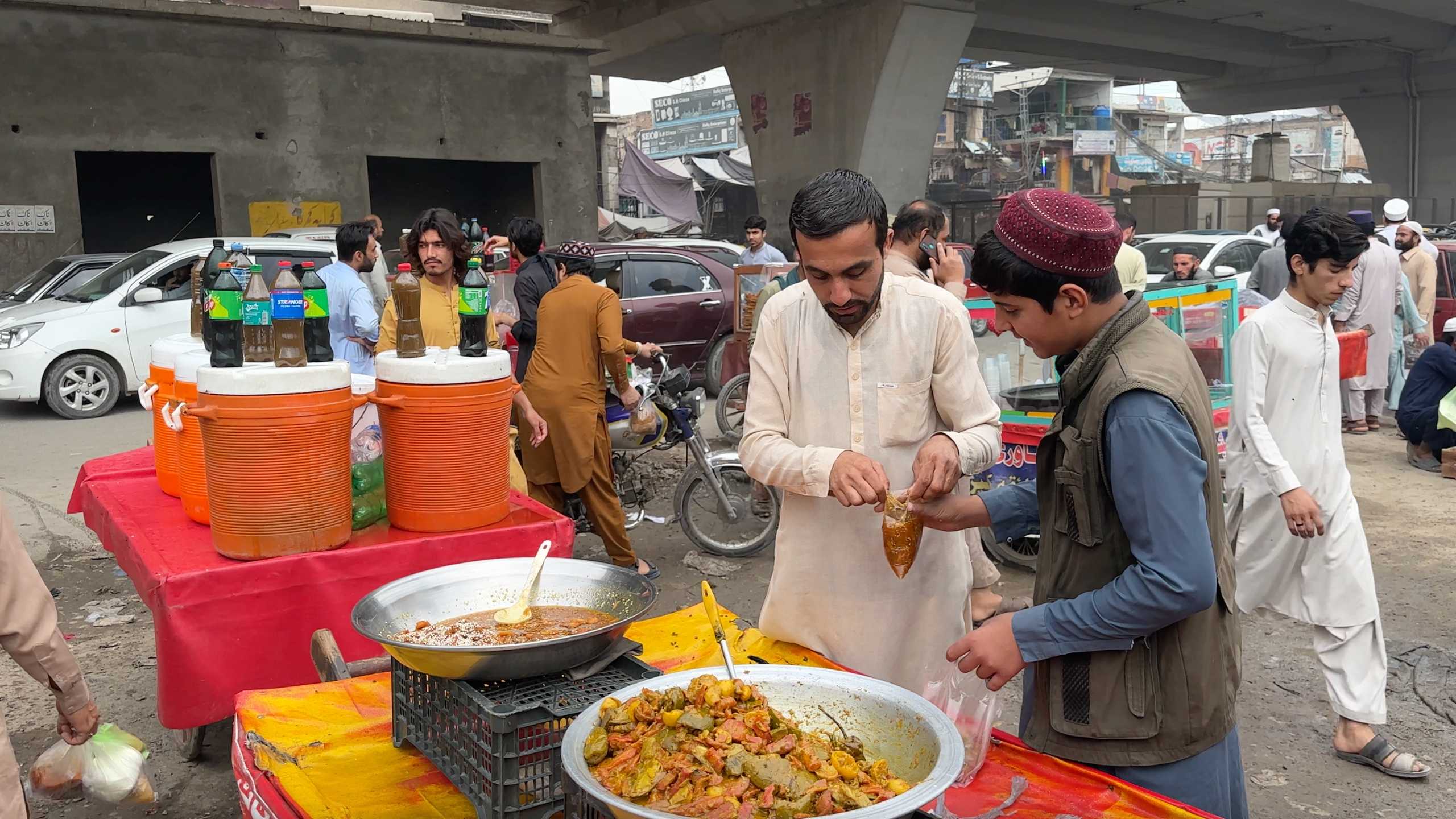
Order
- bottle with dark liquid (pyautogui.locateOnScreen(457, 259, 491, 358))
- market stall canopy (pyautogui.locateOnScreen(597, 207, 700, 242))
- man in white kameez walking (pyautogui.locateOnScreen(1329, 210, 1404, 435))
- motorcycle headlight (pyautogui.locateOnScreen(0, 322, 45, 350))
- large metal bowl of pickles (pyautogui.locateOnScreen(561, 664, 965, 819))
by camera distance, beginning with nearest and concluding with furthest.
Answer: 1. large metal bowl of pickles (pyautogui.locateOnScreen(561, 664, 965, 819))
2. bottle with dark liquid (pyautogui.locateOnScreen(457, 259, 491, 358))
3. man in white kameez walking (pyautogui.locateOnScreen(1329, 210, 1404, 435))
4. motorcycle headlight (pyautogui.locateOnScreen(0, 322, 45, 350))
5. market stall canopy (pyautogui.locateOnScreen(597, 207, 700, 242))

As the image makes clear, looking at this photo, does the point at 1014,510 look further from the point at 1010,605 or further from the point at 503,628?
the point at 1010,605

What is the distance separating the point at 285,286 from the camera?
9.20 ft

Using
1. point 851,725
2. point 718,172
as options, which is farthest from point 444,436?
point 718,172

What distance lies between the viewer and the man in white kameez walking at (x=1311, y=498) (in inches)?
135

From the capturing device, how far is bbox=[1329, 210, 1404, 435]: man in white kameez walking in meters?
9.63

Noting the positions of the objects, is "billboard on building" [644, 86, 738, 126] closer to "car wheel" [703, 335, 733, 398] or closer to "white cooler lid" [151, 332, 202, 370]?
"car wheel" [703, 335, 733, 398]

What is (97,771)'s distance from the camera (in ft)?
7.88

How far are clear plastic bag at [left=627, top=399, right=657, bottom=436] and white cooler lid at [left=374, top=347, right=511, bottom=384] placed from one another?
3.07 meters

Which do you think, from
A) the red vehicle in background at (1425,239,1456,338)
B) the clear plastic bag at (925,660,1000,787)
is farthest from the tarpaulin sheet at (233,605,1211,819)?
the red vehicle in background at (1425,239,1456,338)

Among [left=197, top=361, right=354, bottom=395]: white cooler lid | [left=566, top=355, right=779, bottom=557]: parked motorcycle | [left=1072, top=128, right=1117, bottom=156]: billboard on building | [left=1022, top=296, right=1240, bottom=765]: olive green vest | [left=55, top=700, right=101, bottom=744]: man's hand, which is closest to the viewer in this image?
[left=1022, top=296, right=1240, bottom=765]: olive green vest

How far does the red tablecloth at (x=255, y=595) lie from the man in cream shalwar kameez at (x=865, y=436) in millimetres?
970

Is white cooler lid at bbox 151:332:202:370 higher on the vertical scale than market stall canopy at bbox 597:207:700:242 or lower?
lower

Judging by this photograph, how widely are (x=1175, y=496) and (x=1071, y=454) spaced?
0.18 meters

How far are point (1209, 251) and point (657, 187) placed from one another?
18492 mm
